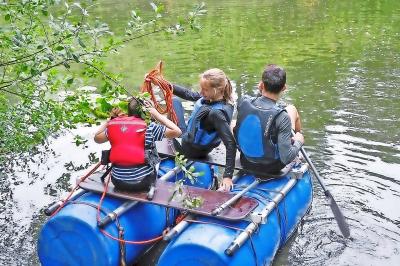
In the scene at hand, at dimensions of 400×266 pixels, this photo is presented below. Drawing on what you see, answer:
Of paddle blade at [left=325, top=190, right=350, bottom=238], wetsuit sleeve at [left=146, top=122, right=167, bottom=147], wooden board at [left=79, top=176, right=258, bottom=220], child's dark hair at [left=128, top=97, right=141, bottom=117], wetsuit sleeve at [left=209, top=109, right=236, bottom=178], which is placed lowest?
paddle blade at [left=325, top=190, right=350, bottom=238]

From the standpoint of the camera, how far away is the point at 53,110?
580 centimetres

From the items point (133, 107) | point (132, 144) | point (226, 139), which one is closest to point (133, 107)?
point (133, 107)

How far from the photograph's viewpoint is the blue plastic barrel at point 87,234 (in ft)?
14.3

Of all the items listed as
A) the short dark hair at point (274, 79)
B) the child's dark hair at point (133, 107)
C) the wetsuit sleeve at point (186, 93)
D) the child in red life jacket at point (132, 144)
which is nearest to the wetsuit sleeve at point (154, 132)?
the child in red life jacket at point (132, 144)

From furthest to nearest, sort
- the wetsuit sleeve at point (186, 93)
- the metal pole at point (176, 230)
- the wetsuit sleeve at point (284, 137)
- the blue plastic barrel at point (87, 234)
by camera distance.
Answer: the wetsuit sleeve at point (186, 93)
the wetsuit sleeve at point (284, 137)
the blue plastic barrel at point (87, 234)
the metal pole at point (176, 230)

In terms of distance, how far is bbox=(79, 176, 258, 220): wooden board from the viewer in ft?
14.0

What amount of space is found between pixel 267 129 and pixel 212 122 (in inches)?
22.6

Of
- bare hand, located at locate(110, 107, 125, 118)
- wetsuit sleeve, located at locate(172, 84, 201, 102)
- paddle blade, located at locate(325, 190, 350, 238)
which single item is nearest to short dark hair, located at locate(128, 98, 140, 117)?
bare hand, located at locate(110, 107, 125, 118)

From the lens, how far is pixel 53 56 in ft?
13.0

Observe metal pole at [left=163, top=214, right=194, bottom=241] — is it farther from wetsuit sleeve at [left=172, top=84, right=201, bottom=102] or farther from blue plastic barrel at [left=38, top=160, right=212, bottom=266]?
wetsuit sleeve at [left=172, top=84, right=201, bottom=102]

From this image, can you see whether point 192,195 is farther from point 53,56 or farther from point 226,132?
point 53,56

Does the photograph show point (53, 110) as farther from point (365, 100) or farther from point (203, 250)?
point (365, 100)

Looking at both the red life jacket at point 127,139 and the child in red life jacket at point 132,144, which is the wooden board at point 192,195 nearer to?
the child in red life jacket at point 132,144

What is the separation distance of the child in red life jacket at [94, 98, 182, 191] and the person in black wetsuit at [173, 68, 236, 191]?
2.04 ft
